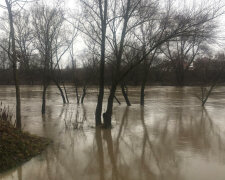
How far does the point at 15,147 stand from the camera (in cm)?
710

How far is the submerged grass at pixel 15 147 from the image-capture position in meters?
6.59

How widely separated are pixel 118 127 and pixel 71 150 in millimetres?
4105

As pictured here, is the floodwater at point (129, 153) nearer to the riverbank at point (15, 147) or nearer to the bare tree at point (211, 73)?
the riverbank at point (15, 147)

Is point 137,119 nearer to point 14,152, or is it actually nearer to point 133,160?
point 133,160

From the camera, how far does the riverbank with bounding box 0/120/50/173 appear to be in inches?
259

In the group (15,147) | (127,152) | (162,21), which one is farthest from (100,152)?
(162,21)

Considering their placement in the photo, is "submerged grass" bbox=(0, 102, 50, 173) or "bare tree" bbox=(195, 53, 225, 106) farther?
"bare tree" bbox=(195, 53, 225, 106)

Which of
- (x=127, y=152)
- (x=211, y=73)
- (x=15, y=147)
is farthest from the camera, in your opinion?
(x=211, y=73)

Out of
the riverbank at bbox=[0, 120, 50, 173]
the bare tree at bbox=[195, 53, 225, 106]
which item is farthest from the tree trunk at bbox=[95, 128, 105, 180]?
the bare tree at bbox=[195, 53, 225, 106]

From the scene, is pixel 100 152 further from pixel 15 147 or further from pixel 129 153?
pixel 15 147

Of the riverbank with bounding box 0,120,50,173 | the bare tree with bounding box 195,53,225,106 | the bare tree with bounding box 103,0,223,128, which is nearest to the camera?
the riverbank with bounding box 0,120,50,173

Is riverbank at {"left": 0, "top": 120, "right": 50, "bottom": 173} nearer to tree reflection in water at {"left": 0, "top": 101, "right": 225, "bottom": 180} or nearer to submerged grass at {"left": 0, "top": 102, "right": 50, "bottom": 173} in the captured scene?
submerged grass at {"left": 0, "top": 102, "right": 50, "bottom": 173}

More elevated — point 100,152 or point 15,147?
point 15,147

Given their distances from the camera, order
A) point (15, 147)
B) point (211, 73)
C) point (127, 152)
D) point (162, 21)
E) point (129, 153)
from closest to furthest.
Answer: point (15, 147) < point (129, 153) < point (127, 152) < point (162, 21) < point (211, 73)
